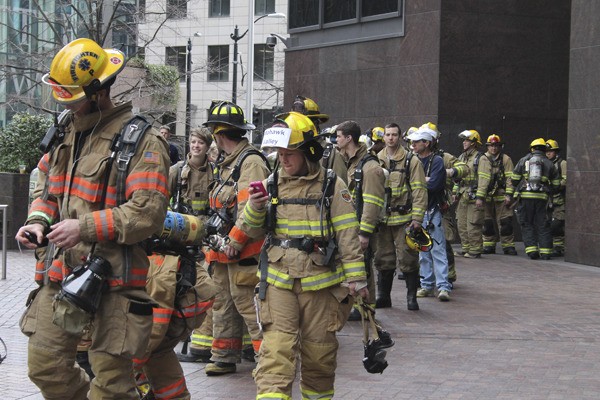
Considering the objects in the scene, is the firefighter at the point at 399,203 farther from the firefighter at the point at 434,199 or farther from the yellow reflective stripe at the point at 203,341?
the yellow reflective stripe at the point at 203,341

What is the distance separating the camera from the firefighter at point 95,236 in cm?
533

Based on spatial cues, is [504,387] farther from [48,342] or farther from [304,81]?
[304,81]

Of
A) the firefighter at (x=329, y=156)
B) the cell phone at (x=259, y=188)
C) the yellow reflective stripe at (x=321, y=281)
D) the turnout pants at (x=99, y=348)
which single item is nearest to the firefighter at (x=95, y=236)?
the turnout pants at (x=99, y=348)

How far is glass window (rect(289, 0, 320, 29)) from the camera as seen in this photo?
2298 centimetres

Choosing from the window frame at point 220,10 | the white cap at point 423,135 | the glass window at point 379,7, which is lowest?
the white cap at point 423,135

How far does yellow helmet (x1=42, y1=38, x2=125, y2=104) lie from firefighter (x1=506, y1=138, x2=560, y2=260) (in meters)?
13.4

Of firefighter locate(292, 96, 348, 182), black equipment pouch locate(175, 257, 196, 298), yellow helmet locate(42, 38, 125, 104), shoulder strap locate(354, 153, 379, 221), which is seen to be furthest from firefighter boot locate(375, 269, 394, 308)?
yellow helmet locate(42, 38, 125, 104)

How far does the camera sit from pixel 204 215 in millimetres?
9688

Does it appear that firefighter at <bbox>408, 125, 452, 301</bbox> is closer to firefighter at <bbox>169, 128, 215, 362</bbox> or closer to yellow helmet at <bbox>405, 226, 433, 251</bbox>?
yellow helmet at <bbox>405, 226, 433, 251</bbox>

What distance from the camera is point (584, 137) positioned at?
55.6 ft

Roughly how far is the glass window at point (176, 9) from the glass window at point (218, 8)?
34.1 m

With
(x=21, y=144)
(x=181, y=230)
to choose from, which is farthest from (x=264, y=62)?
(x=181, y=230)

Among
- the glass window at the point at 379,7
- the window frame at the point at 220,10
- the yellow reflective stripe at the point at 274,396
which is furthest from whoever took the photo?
the window frame at the point at 220,10

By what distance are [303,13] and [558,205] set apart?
7.68 meters
